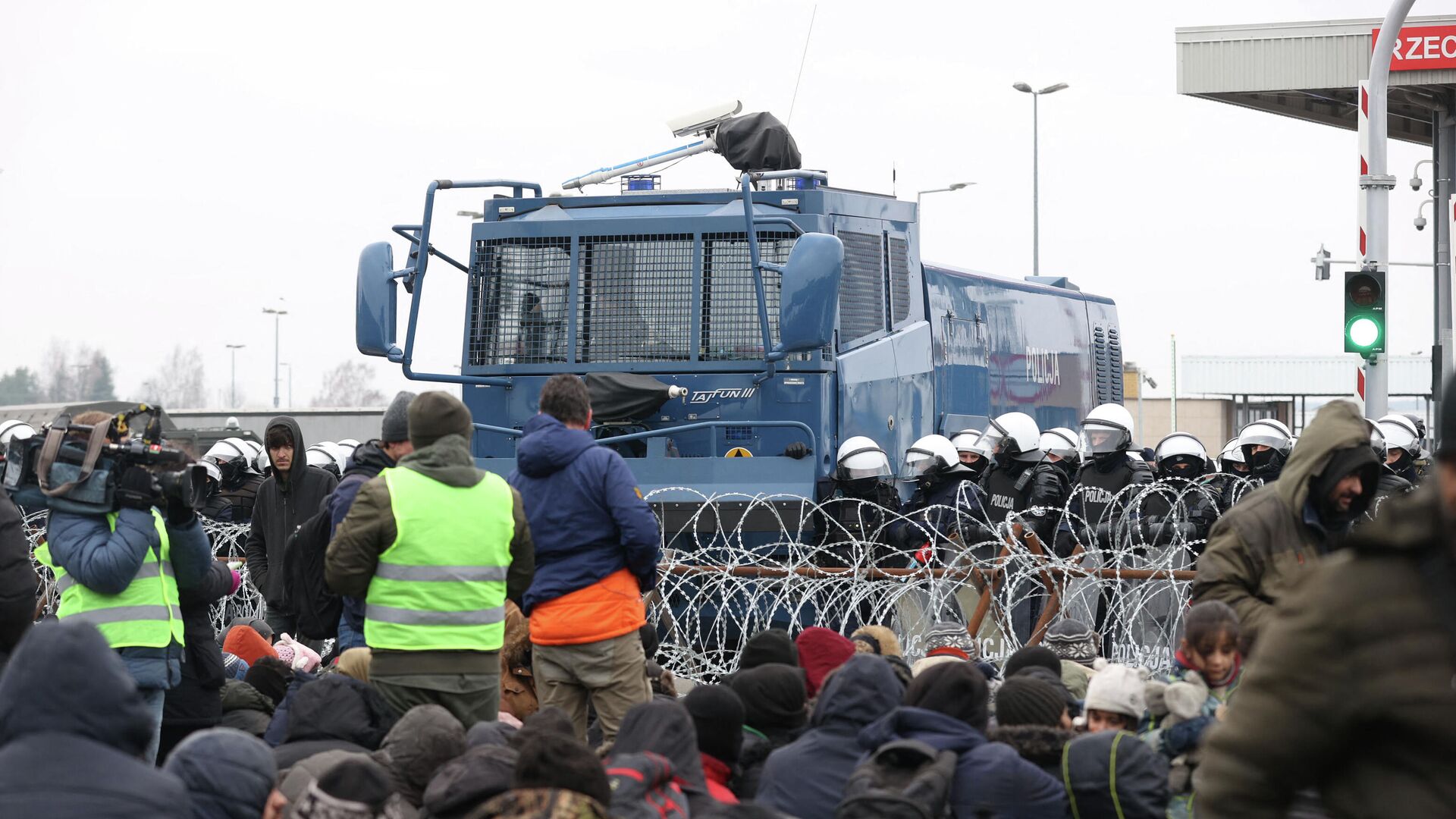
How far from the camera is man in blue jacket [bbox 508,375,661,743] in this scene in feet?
22.5

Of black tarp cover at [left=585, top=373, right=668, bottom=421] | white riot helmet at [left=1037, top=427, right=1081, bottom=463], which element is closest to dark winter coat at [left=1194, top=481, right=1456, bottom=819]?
black tarp cover at [left=585, top=373, right=668, bottom=421]

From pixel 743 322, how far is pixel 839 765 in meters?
6.22

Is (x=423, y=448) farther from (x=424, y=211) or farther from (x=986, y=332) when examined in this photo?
(x=986, y=332)

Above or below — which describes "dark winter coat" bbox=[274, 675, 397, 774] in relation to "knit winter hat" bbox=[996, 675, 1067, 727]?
below

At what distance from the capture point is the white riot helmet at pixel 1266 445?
11.2 meters

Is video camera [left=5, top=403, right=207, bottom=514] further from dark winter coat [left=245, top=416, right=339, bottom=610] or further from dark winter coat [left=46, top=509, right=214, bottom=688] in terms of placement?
dark winter coat [left=245, top=416, right=339, bottom=610]

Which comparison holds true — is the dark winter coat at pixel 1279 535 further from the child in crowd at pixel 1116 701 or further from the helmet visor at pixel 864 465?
the helmet visor at pixel 864 465

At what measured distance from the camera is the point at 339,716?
19.2ft

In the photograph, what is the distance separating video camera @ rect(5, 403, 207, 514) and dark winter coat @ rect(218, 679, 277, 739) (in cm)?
109

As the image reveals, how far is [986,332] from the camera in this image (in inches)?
578

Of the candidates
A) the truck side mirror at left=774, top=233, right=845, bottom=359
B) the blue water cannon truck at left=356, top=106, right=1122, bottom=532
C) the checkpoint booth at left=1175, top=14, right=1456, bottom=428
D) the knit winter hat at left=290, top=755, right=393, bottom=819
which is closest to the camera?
A: the knit winter hat at left=290, top=755, right=393, bottom=819

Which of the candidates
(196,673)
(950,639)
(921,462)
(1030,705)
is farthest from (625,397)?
(1030,705)

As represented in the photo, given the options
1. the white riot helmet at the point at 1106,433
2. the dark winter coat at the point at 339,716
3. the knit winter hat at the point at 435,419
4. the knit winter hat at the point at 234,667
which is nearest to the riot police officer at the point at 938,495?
the white riot helmet at the point at 1106,433

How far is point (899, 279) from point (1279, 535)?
6.96 metres
